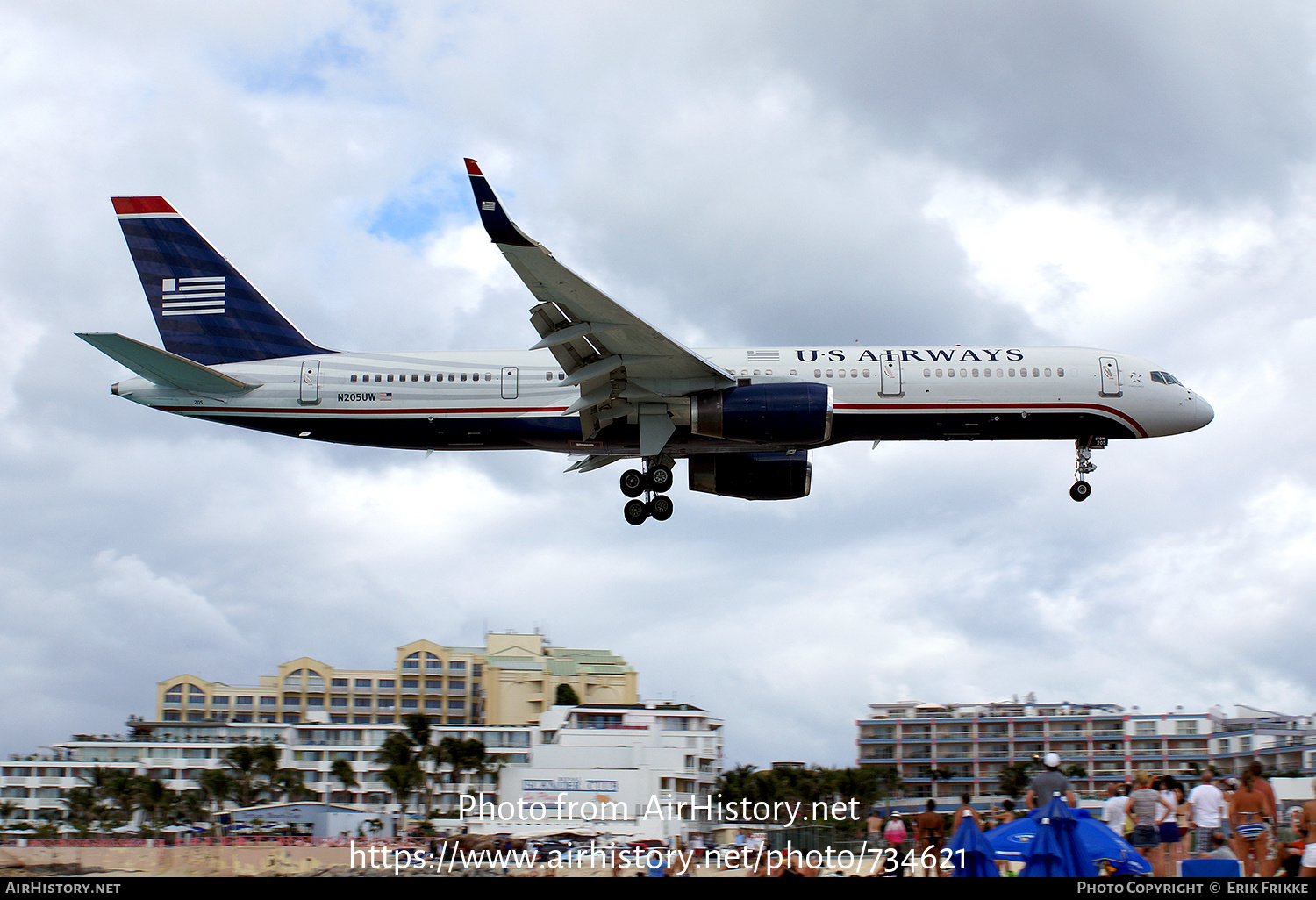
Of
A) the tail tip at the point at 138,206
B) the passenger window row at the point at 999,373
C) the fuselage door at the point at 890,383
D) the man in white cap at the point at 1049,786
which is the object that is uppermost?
the tail tip at the point at 138,206

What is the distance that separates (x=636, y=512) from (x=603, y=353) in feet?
15.5

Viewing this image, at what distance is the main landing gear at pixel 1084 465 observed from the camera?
3064 centimetres

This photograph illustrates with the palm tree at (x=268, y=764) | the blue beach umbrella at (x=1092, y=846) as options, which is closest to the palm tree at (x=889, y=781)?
the palm tree at (x=268, y=764)

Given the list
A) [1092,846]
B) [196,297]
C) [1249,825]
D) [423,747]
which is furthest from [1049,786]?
[423,747]

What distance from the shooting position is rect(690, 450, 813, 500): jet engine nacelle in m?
31.8

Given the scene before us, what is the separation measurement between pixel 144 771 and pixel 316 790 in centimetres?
1078

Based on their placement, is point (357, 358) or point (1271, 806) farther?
point (357, 358)

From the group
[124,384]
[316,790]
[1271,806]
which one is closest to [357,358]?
[124,384]

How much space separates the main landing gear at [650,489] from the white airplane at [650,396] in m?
0.04

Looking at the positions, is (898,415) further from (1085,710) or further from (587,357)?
(1085,710)

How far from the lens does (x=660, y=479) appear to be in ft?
98.6

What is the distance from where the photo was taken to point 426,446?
30250 mm

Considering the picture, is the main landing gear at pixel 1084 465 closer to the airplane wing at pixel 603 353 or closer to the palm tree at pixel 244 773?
the airplane wing at pixel 603 353

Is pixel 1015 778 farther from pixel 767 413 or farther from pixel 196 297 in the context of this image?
pixel 196 297
